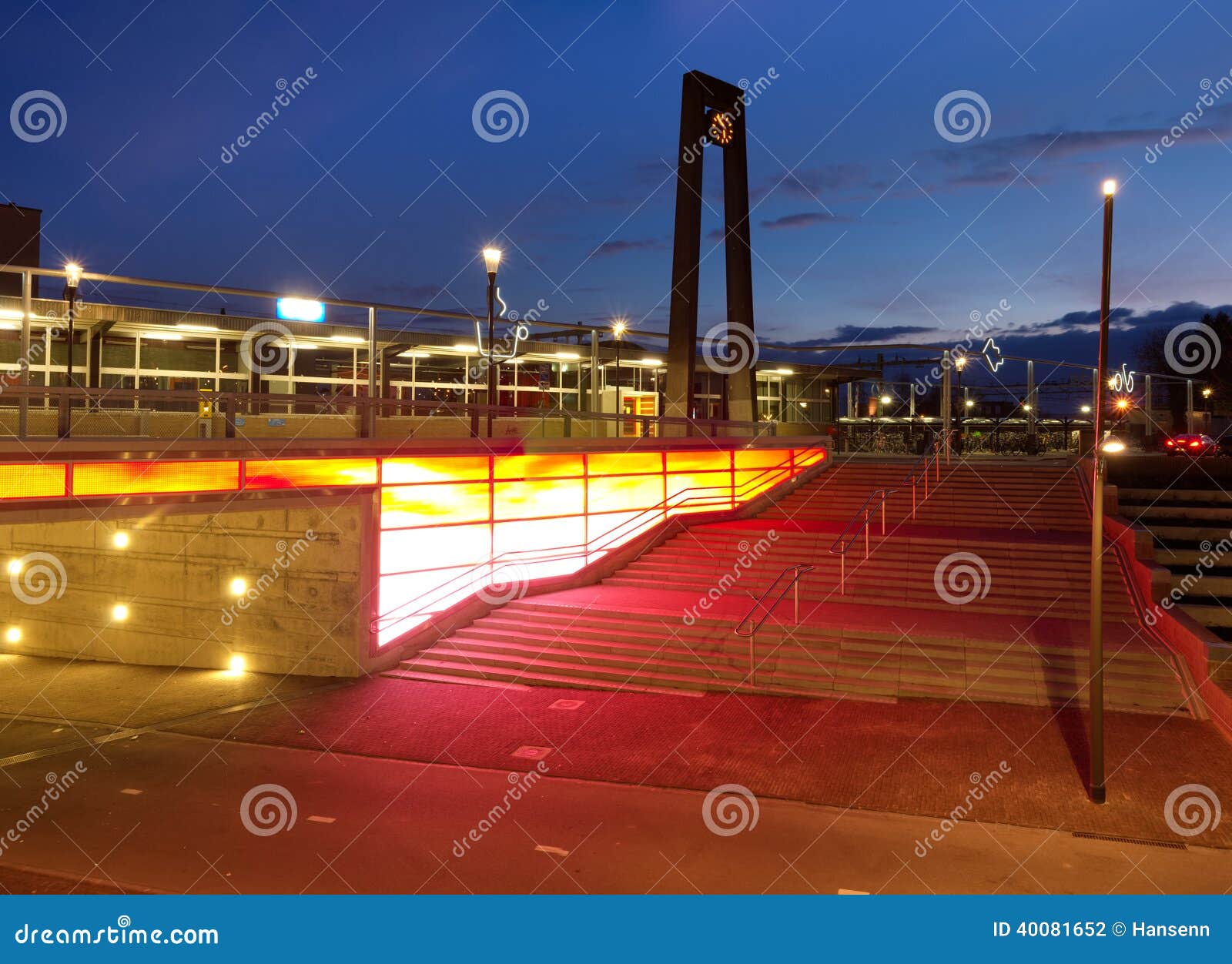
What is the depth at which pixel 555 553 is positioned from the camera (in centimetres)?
1895

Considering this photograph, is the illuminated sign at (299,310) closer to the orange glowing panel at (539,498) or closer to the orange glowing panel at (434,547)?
the orange glowing panel at (539,498)

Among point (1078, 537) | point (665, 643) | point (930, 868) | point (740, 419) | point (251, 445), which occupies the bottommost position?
point (930, 868)

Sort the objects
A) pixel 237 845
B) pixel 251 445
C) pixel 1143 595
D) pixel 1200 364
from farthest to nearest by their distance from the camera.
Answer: pixel 1200 364 → pixel 1143 595 → pixel 251 445 → pixel 237 845

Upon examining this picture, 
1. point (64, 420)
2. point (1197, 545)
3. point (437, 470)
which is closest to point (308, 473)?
point (437, 470)

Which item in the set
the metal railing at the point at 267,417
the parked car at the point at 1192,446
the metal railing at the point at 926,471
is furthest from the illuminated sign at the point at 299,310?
the parked car at the point at 1192,446

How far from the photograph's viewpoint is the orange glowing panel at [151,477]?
10.8 metres

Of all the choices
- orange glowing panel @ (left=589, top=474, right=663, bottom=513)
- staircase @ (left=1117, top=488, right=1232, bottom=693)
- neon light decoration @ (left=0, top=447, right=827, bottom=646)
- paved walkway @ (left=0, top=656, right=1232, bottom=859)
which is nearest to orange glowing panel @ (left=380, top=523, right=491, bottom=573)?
neon light decoration @ (left=0, top=447, right=827, bottom=646)

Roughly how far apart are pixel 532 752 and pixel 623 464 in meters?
10.4

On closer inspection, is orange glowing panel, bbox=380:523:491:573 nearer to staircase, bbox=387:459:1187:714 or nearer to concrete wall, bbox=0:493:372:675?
concrete wall, bbox=0:493:372:675

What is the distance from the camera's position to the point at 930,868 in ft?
25.6

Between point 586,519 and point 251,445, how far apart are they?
8.44 m

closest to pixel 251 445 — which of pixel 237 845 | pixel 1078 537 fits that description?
pixel 237 845

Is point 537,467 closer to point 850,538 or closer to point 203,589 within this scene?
point 203,589

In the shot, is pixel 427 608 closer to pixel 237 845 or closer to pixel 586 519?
pixel 586 519
